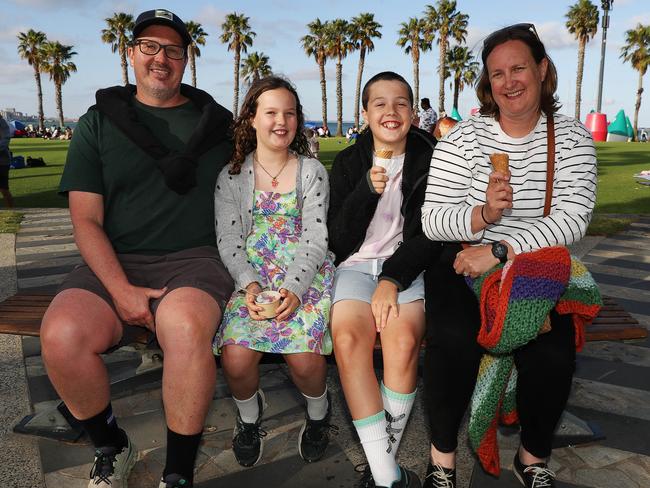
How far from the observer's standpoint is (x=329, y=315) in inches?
109

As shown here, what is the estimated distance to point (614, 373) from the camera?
381cm

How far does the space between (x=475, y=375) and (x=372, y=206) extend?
3.17ft

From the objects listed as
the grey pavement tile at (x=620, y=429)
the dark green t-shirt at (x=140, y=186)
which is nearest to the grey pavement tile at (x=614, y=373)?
the grey pavement tile at (x=620, y=429)

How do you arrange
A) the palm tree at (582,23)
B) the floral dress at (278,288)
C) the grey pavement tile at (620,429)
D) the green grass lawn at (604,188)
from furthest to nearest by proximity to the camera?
1. the palm tree at (582,23)
2. the green grass lawn at (604,188)
3. the grey pavement tile at (620,429)
4. the floral dress at (278,288)

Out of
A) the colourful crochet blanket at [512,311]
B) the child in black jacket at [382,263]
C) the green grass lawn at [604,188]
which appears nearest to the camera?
the colourful crochet blanket at [512,311]

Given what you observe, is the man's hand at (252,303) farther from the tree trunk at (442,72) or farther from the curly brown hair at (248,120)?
the tree trunk at (442,72)

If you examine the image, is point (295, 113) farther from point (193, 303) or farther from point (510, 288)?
point (510, 288)

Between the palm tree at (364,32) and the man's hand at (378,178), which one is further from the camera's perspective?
the palm tree at (364,32)

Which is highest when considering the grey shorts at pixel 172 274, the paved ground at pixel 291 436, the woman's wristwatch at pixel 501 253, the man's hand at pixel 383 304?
the woman's wristwatch at pixel 501 253

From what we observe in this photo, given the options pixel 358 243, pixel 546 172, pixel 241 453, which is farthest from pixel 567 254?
pixel 241 453

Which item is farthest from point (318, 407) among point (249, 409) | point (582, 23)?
point (582, 23)

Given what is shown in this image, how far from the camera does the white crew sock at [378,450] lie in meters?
2.39

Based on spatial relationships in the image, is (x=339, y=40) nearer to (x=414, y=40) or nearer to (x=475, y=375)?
(x=414, y=40)

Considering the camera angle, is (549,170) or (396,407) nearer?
(396,407)
